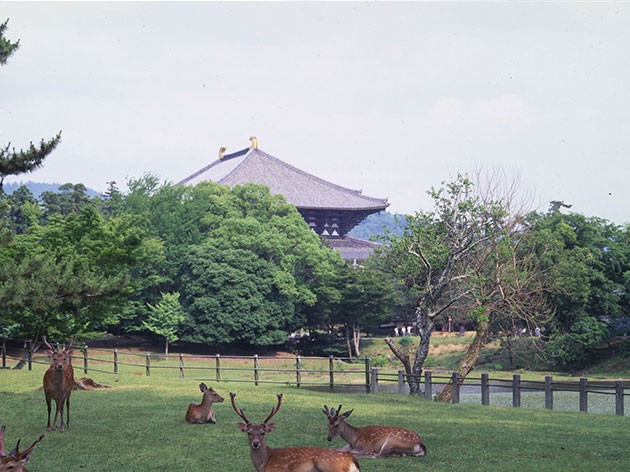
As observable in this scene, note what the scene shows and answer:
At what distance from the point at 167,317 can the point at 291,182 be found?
24537 millimetres

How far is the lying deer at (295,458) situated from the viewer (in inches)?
306

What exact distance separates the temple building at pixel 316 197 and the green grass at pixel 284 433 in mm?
40579

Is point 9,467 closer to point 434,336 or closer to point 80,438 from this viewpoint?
point 80,438

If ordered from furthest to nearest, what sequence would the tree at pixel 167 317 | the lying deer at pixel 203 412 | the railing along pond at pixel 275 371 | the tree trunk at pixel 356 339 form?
the tree trunk at pixel 356 339 < the tree at pixel 167 317 < the railing along pond at pixel 275 371 < the lying deer at pixel 203 412

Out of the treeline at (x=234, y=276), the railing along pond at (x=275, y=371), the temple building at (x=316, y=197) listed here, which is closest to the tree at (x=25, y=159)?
the railing along pond at (x=275, y=371)

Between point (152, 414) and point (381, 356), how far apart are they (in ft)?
92.9

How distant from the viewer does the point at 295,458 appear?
7.90 m

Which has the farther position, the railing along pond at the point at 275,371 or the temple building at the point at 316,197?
the temple building at the point at 316,197

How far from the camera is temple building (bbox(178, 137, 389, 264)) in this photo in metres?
58.7

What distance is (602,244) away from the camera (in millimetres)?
37688

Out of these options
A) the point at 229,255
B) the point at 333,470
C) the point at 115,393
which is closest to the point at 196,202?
the point at 229,255

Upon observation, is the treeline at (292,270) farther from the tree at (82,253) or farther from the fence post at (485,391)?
the fence post at (485,391)

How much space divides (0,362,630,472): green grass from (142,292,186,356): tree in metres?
20.9

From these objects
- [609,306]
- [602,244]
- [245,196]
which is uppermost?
[245,196]
